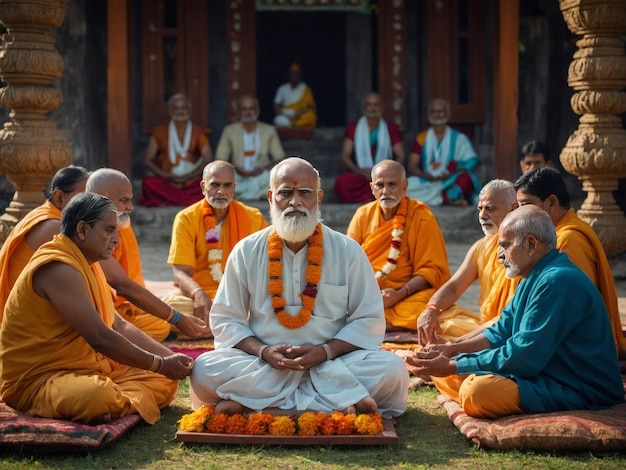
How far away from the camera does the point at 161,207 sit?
13.1 m

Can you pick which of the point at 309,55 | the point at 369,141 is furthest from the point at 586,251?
the point at 309,55

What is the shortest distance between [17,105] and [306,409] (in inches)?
176

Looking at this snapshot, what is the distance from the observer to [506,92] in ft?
40.7

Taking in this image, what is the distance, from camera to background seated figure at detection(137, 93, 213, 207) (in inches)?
520

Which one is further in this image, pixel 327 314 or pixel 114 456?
pixel 327 314

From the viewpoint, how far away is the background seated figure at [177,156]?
1322 cm

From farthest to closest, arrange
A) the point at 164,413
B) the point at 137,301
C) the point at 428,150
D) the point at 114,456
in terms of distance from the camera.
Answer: the point at 428,150
the point at 137,301
the point at 164,413
the point at 114,456

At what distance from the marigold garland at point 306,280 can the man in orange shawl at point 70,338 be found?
0.54 m

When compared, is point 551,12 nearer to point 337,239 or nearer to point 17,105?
point 17,105

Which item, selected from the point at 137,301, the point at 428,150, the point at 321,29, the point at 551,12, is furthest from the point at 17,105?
the point at 321,29

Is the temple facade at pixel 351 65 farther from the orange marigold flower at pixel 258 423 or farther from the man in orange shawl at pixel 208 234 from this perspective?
the orange marigold flower at pixel 258 423

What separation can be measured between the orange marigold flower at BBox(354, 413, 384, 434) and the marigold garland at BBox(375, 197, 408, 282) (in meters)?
Result: 2.88

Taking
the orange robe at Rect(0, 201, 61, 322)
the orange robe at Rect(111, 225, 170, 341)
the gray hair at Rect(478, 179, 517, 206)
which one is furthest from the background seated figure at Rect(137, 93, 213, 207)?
the orange robe at Rect(0, 201, 61, 322)

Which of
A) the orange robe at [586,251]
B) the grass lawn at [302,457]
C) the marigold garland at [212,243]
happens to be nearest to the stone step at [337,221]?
the marigold garland at [212,243]
